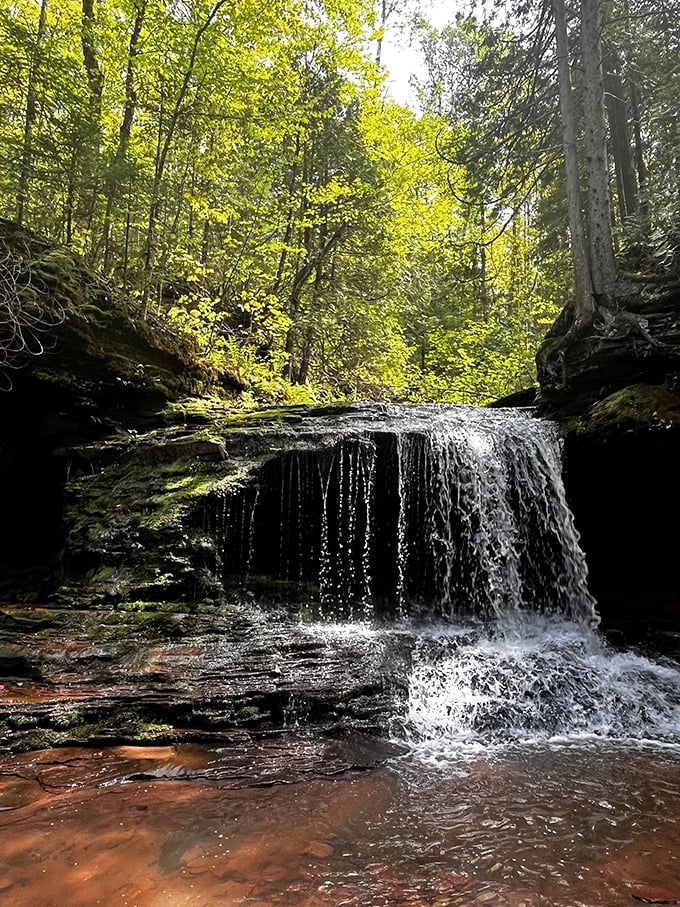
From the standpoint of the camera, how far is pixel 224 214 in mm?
11508

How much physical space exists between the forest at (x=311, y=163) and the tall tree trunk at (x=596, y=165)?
0.03 metres

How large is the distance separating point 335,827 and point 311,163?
1422cm

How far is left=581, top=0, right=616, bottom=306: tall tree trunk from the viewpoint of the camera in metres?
9.02

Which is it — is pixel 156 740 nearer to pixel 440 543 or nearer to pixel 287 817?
pixel 287 817

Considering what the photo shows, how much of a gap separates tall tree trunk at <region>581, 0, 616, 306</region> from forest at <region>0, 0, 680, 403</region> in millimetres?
35

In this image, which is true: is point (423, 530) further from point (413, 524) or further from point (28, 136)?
point (28, 136)

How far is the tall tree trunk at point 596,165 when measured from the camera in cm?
902

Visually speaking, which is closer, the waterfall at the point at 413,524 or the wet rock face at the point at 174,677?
the wet rock face at the point at 174,677

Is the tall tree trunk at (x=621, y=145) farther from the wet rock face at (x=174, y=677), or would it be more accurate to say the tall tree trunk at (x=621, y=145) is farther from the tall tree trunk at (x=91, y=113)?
the wet rock face at (x=174, y=677)

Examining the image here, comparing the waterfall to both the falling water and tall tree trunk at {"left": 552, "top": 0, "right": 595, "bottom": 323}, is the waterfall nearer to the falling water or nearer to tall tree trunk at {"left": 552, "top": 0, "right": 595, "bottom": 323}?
the falling water

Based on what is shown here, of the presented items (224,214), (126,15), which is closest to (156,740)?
(224,214)

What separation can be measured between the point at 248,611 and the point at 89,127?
820 cm

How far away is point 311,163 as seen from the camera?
1345cm

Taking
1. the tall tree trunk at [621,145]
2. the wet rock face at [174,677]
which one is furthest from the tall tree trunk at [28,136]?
the tall tree trunk at [621,145]
